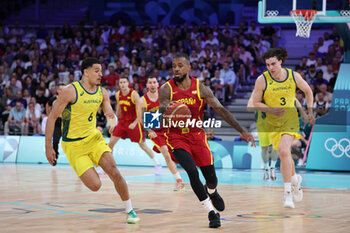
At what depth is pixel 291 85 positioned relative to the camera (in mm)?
9320

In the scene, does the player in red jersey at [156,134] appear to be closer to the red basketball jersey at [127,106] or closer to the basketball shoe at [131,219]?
the red basketball jersey at [127,106]

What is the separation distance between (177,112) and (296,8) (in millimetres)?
8165

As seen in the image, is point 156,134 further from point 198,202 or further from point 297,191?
point 297,191

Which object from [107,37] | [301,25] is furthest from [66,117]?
[107,37]

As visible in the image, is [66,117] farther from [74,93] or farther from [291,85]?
[291,85]

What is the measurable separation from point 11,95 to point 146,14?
30.9 feet

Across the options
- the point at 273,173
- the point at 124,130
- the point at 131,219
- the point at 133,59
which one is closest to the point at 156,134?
the point at 124,130

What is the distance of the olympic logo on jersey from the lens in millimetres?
16672

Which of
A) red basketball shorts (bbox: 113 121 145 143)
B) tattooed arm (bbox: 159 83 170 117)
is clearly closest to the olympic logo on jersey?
red basketball shorts (bbox: 113 121 145 143)

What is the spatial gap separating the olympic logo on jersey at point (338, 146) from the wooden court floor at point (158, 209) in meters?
4.60

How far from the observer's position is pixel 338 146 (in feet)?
55.0

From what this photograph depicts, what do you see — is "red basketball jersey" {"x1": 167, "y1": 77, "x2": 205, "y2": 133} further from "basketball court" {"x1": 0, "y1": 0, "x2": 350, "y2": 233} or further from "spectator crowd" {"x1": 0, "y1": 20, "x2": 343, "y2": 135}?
"spectator crowd" {"x1": 0, "y1": 20, "x2": 343, "y2": 135}

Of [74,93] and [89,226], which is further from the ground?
[74,93]

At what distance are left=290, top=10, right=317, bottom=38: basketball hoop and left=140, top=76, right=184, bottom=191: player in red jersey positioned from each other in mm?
3887
